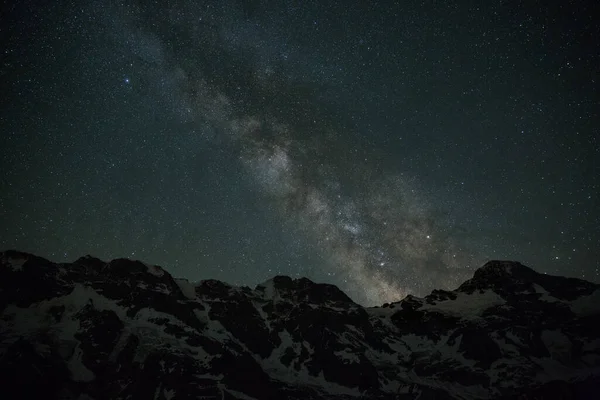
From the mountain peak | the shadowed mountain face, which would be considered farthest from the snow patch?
the mountain peak

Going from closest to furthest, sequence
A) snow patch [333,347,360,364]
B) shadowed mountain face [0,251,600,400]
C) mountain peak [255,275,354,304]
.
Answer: shadowed mountain face [0,251,600,400]
snow patch [333,347,360,364]
mountain peak [255,275,354,304]

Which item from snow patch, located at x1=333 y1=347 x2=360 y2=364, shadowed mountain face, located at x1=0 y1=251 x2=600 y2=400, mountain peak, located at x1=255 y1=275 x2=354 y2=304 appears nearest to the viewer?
shadowed mountain face, located at x1=0 y1=251 x2=600 y2=400

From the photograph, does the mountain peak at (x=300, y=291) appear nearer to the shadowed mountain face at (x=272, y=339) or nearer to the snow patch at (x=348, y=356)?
the shadowed mountain face at (x=272, y=339)

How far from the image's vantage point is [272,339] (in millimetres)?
145875

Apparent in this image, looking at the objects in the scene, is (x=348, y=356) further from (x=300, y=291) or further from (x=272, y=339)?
(x=300, y=291)

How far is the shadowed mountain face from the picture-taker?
338 ft

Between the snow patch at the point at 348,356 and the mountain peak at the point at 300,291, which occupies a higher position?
the mountain peak at the point at 300,291

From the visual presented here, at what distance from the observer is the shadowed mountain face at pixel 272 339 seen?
338 ft

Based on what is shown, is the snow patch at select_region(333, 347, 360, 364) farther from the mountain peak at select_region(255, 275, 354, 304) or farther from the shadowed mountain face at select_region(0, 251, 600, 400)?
the mountain peak at select_region(255, 275, 354, 304)

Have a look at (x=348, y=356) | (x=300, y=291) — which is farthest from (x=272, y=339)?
(x=300, y=291)

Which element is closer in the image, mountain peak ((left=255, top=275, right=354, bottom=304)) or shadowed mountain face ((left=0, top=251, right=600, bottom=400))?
shadowed mountain face ((left=0, top=251, right=600, bottom=400))

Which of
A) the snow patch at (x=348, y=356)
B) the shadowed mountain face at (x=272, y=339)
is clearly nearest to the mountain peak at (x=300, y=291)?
the shadowed mountain face at (x=272, y=339)

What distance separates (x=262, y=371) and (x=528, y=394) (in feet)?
233

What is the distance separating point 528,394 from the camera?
10594 centimetres
